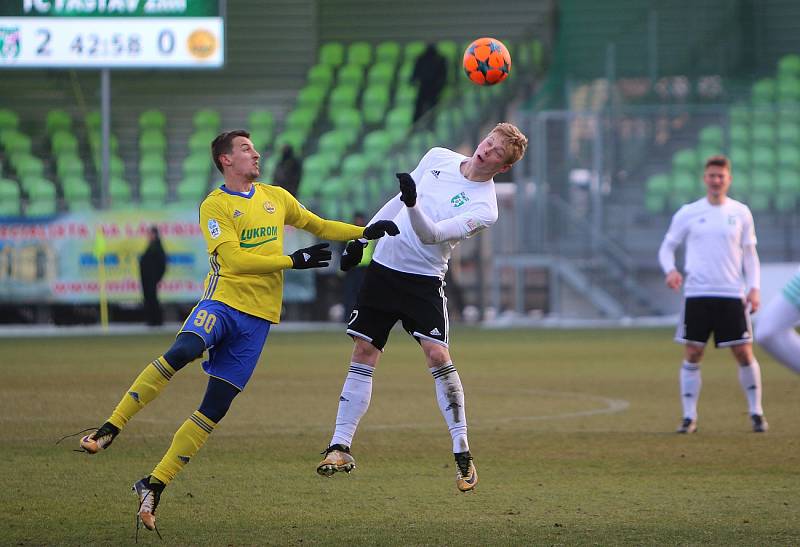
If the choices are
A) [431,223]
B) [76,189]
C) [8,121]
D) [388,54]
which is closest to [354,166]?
[388,54]

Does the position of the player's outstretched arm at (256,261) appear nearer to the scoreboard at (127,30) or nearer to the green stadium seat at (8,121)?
the scoreboard at (127,30)

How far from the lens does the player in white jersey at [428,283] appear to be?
7902 millimetres

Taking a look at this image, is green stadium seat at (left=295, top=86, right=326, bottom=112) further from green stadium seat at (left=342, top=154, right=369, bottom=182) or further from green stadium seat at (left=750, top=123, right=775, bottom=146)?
green stadium seat at (left=750, top=123, right=775, bottom=146)

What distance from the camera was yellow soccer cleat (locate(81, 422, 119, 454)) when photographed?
21.9 ft

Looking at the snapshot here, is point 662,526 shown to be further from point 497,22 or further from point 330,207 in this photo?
point 497,22

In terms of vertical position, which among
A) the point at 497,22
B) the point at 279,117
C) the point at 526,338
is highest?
the point at 497,22

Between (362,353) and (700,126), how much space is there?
70.2ft

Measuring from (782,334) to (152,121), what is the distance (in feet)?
86.9

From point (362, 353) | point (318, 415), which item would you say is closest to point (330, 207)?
point (318, 415)

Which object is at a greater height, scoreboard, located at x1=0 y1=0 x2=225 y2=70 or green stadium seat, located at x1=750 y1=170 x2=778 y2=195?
scoreboard, located at x1=0 y1=0 x2=225 y2=70

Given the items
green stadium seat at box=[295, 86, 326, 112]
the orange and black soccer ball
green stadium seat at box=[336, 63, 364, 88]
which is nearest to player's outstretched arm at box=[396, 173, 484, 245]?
the orange and black soccer ball

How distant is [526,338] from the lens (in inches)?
953

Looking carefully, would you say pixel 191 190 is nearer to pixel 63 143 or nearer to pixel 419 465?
pixel 63 143

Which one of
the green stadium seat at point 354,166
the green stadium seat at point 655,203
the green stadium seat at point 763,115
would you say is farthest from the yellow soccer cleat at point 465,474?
the green stadium seat at point 354,166
